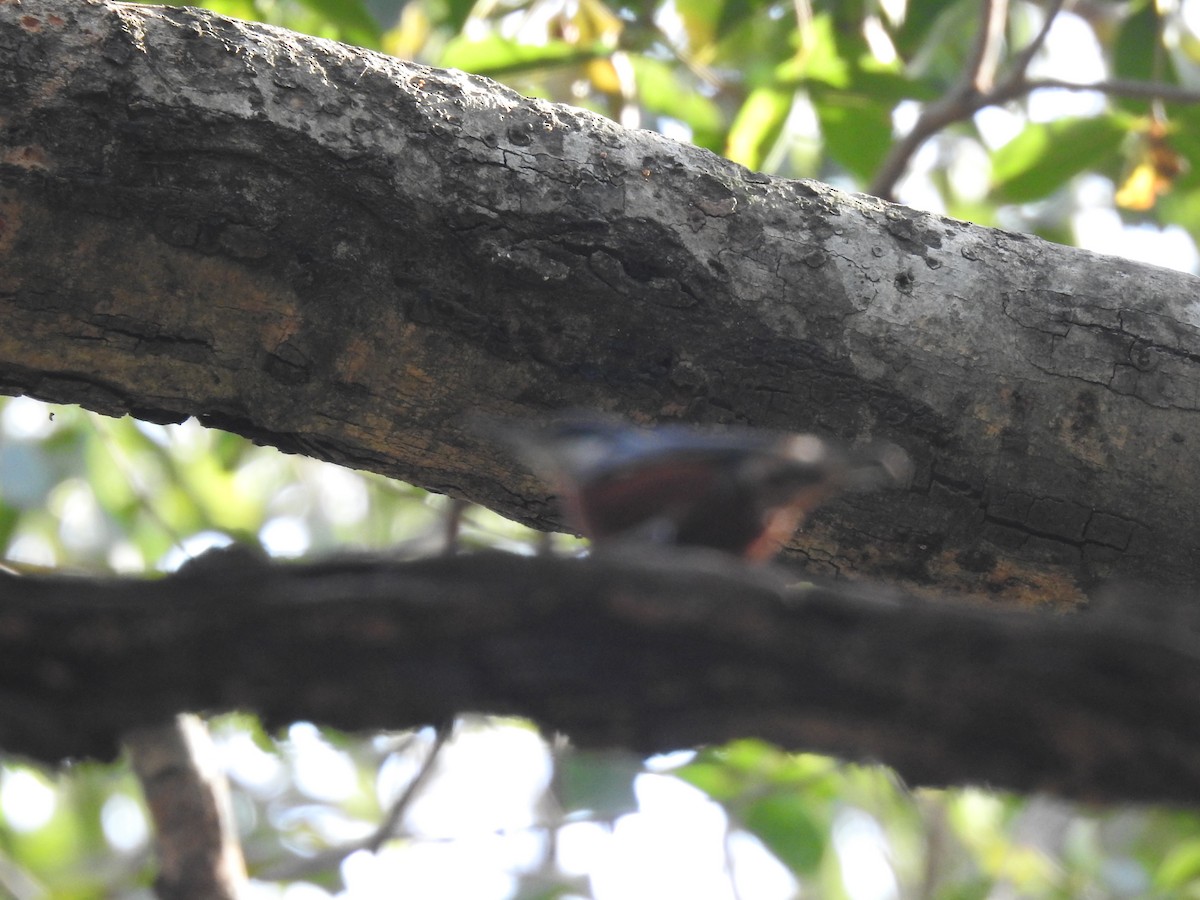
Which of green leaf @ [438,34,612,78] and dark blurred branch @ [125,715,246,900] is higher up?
green leaf @ [438,34,612,78]

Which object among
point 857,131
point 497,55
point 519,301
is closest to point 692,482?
point 519,301

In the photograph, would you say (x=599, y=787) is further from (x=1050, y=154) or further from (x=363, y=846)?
(x=1050, y=154)

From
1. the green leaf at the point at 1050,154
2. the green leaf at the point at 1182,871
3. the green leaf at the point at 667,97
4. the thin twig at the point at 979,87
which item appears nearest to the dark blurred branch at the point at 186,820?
the thin twig at the point at 979,87

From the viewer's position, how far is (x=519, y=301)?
1.60 m

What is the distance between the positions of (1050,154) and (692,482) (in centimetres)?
276

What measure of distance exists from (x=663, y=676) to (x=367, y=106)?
1.02 meters

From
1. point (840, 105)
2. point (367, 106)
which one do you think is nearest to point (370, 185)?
point (367, 106)

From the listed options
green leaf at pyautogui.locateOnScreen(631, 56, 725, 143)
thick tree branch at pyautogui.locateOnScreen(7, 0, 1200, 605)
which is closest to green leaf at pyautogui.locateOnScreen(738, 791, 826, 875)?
green leaf at pyautogui.locateOnScreen(631, 56, 725, 143)

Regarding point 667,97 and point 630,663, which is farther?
point 667,97

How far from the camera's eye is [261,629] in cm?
86

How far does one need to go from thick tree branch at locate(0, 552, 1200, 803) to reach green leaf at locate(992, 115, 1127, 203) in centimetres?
281

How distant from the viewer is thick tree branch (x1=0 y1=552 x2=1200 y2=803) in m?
0.81

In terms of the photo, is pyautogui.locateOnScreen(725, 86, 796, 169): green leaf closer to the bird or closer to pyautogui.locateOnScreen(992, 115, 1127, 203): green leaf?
pyautogui.locateOnScreen(992, 115, 1127, 203): green leaf

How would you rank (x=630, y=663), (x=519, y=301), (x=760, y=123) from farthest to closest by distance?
(x=760, y=123) → (x=519, y=301) → (x=630, y=663)
